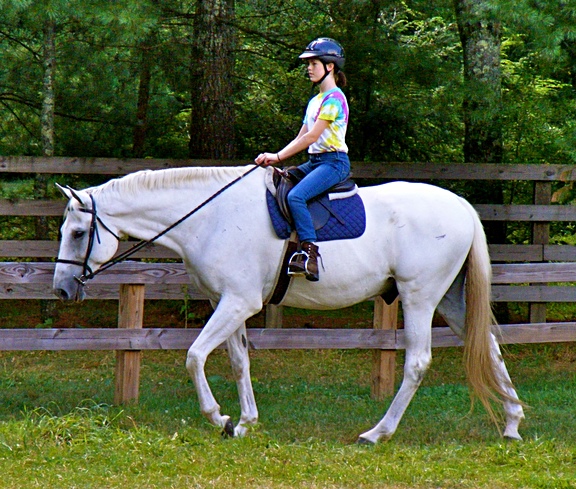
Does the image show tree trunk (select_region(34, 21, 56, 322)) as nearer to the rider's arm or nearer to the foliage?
the foliage

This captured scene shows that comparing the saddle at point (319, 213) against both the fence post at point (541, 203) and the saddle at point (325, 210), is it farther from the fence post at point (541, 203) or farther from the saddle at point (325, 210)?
the fence post at point (541, 203)

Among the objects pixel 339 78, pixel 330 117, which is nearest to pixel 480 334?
pixel 330 117

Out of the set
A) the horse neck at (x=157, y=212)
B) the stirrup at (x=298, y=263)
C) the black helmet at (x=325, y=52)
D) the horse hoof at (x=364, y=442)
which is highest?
the black helmet at (x=325, y=52)

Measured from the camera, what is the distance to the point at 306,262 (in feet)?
18.7

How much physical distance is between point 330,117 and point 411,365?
6.22ft

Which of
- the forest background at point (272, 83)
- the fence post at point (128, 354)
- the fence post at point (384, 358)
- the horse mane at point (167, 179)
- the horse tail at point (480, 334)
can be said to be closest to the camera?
the horse mane at point (167, 179)

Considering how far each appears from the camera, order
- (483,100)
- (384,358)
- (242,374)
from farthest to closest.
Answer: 1. (483,100)
2. (384,358)
3. (242,374)

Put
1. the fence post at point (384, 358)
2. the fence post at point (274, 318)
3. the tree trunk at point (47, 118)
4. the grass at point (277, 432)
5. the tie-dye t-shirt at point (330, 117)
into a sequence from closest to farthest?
the grass at point (277, 432)
the tie-dye t-shirt at point (330, 117)
the fence post at point (384, 358)
the fence post at point (274, 318)
the tree trunk at point (47, 118)

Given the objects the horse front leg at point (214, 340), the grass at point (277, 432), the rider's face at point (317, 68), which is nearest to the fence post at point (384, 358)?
the grass at point (277, 432)

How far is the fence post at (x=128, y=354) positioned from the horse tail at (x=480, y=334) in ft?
8.73

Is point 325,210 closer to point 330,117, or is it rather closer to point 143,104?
point 330,117

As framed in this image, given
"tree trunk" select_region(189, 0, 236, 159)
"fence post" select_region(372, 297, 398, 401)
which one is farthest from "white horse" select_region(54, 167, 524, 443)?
"tree trunk" select_region(189, 0, 236, 159)

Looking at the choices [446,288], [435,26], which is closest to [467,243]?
[446,288]

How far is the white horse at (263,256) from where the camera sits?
579cm
